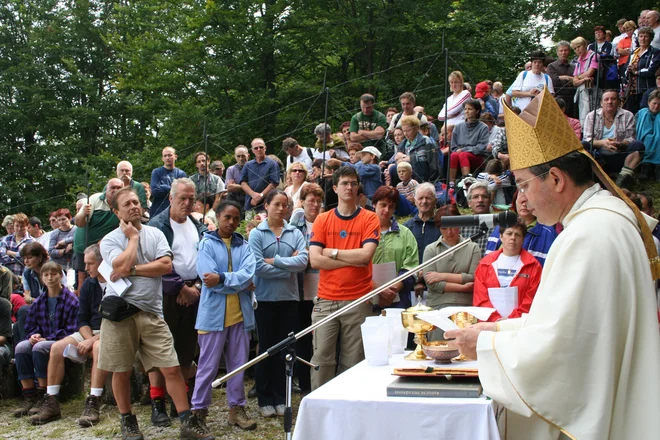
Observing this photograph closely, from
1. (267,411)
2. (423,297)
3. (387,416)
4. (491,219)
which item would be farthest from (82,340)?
(491,219)

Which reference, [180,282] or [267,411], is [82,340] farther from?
[267,411]

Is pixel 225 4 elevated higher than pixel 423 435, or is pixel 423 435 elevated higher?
pixel 225 4

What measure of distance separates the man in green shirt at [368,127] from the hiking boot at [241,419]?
6.10 metres

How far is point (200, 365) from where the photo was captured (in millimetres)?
6078

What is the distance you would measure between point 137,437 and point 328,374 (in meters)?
1.61

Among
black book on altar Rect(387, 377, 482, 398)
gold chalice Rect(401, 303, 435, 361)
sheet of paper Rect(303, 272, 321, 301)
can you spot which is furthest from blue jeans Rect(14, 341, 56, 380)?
black book on altar Rect(387, 377, 482, 398)

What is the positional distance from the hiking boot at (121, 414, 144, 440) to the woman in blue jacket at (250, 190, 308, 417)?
113 cm

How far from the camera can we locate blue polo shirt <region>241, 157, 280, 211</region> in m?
11.0

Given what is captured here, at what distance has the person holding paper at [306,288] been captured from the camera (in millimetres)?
6961

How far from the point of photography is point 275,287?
661 centimetres

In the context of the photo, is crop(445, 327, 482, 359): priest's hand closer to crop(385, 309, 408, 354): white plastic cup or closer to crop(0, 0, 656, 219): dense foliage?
crop(385, 309, 408, 354): white plastic cup

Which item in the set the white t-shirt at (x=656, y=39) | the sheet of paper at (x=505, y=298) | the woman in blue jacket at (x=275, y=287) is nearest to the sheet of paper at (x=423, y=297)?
the woman in blue jacket at (x=275, y=287)

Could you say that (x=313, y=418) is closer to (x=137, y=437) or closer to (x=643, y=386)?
(x=643, y=386)

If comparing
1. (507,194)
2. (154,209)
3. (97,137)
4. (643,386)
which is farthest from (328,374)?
(97,137)
